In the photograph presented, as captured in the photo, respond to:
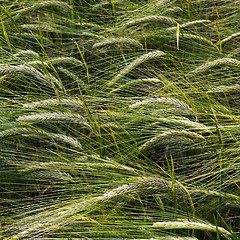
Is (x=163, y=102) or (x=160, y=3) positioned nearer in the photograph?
(x=163, y=102)

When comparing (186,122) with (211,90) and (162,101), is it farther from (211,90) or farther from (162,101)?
(211,90)

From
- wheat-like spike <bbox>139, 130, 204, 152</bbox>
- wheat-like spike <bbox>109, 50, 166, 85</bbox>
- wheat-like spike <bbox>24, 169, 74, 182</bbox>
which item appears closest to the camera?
wheat-like spike <bbox>139, 130, 204, 152</bbox>

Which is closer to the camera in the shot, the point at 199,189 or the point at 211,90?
the point at 199,189

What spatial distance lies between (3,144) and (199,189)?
74cm

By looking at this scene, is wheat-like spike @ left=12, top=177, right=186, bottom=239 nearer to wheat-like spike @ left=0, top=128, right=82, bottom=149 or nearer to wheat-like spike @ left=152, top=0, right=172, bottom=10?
wheat-like spike @ left=0, top=128, right=82, bottom=149

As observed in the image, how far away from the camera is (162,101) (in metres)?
0.94

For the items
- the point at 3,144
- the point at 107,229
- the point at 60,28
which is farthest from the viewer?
the point at 60,28

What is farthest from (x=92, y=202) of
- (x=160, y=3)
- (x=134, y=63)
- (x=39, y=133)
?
(x=160, y=3)

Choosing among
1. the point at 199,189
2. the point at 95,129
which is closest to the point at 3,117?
the point at 95,129

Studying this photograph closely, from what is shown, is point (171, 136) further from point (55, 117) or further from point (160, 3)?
point (160, 3)

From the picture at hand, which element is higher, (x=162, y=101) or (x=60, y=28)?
(x=60, y=28)

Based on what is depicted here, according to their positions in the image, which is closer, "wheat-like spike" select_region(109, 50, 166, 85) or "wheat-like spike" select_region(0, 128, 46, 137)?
"wheat-like spike" select_region(0, 128, 46, 137)

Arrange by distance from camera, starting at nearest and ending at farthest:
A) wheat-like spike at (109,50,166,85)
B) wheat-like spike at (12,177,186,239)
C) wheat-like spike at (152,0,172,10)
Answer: wheat-like spike at (12,177,186,239), wheat-like spike at (109,50,166,85), wheat-like spike at (152,0,172,10)

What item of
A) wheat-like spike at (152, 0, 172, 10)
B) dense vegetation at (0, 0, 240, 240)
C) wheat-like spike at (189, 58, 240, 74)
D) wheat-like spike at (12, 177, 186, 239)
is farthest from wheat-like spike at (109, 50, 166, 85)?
wheat-like spike at (12, 177, 186, 239)
